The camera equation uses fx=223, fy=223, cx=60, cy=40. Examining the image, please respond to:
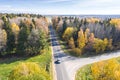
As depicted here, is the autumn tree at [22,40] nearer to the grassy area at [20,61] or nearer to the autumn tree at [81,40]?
the grassy area at [20,61]

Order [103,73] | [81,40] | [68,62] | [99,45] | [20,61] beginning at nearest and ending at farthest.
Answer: [103,73] → [68,62] → [20,61] → [99,45] → [81,40]

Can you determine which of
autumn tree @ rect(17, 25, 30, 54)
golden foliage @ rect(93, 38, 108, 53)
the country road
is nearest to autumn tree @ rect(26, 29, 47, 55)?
autumn tree @ rect(17, 25, 30, 54)

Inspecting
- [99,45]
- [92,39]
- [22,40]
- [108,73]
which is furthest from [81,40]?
[108,73]

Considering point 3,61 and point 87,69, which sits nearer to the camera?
point 87,69

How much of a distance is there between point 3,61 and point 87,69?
97.2ft

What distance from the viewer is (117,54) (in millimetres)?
87500

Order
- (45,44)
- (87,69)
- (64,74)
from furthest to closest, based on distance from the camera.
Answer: (45,44) < (87,69) < (64,74)

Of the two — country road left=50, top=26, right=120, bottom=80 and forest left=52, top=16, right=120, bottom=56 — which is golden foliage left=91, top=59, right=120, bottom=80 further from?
forest left=52, top=16, right=120, bottom=56

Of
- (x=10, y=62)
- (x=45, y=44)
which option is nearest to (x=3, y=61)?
(x=10, y=62)

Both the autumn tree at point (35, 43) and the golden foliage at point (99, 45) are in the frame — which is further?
the golden foliage at point (99, 45)

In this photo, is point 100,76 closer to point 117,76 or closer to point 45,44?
point 117,76

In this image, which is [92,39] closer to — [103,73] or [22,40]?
[22,40]

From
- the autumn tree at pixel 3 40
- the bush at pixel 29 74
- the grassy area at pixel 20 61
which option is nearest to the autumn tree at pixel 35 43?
the grassy area at pixel 20 61

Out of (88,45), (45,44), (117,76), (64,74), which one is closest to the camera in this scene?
(117,76)
